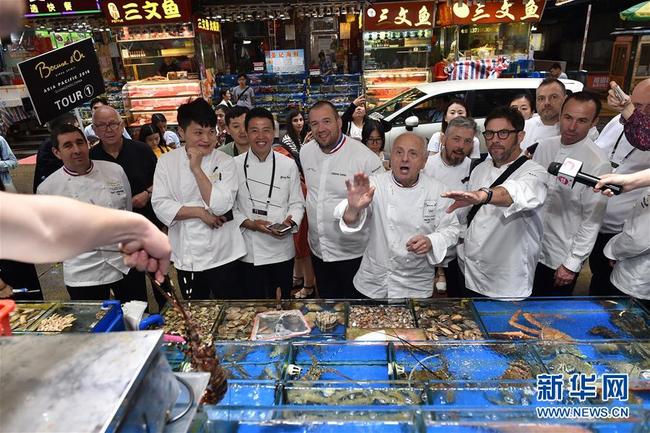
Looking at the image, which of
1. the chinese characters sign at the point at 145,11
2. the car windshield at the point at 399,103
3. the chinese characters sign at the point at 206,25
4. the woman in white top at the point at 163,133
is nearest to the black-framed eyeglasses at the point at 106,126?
the woman in white top at the point at 163,133

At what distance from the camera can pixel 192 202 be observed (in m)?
2.96

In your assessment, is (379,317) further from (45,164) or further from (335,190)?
(45,164)

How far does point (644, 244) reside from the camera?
2.43 metres

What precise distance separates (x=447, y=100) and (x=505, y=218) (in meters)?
4.67

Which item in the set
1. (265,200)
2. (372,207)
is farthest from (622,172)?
(265,200)

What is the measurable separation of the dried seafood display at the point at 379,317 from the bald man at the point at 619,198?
1.65 metres

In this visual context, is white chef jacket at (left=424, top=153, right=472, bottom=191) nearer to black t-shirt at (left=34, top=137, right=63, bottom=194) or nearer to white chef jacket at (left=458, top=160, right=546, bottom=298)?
white chef jacket at (left=458, top=160, right=546, bottom=298)

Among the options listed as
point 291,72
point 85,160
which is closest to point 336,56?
point 291,72

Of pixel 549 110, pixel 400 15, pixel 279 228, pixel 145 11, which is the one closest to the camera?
pixel 279 228

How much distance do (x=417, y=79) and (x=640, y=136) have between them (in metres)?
7.48

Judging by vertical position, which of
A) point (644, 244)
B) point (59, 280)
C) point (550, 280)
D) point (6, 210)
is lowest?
point (59, 280)

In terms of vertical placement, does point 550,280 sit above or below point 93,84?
below

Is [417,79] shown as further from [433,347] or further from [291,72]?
[433,347]

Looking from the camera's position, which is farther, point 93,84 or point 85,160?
point 93,84
